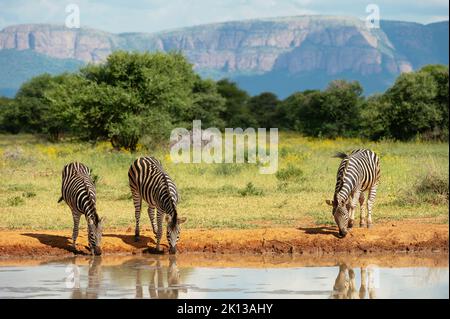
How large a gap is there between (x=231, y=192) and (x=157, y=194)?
6.93 metres

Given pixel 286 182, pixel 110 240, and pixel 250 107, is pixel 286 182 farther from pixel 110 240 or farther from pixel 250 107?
pixel 250 107

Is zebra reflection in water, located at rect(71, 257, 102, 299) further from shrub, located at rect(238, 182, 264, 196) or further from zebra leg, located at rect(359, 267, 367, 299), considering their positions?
shrub, located at rect(238, 182, 264, 196)

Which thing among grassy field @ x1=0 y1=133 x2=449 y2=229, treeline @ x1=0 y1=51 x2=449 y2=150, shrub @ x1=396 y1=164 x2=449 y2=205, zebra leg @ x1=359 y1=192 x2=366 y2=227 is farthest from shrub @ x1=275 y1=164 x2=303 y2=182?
treeline @ x1=0 y1=51 x2=449 y2=150

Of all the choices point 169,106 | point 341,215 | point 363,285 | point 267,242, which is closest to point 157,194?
point 267,242

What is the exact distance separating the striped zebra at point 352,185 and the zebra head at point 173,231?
2480 mm

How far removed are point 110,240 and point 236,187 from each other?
25.6ft

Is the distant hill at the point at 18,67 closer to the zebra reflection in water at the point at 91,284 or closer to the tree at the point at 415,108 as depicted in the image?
the tree at the point at 415,108

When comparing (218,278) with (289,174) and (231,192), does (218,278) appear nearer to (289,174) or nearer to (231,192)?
(231,192)

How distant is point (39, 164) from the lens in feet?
85.7

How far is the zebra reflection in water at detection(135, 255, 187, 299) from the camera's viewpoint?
10.3m

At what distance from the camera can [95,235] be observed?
12617mm

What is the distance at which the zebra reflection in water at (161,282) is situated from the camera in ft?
33.7
